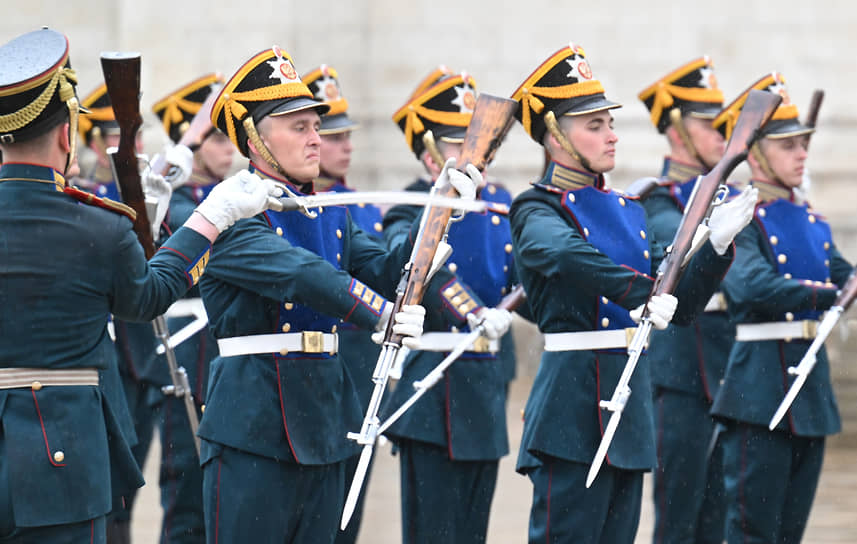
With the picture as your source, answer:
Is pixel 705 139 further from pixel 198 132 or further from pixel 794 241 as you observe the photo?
pixel 198 132

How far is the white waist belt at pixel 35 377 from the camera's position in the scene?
383 cm

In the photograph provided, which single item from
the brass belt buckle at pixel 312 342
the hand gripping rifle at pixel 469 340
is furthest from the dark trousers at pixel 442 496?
the brass belt buckle at pixel 312 342

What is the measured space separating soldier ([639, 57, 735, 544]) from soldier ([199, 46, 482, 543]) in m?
2.35

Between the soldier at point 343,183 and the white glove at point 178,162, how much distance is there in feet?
1.73

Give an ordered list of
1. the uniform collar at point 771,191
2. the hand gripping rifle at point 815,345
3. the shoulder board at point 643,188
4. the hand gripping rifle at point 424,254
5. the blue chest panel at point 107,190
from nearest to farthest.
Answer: the hand gripping rifle at point 424,254 < the shoulder board at point 643,188 < the hand gripping rifle at point 815,345 < the uniform collar at point 771,191 < the blue chest panel at point 107,190

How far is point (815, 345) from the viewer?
5.97 meters

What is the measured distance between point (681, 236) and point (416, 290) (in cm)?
88

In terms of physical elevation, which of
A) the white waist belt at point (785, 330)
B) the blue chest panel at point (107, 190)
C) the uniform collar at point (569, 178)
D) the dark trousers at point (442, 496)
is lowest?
the dark trousers at point (442, 496)

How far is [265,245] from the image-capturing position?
4.51m

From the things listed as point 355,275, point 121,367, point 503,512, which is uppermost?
point 355,275

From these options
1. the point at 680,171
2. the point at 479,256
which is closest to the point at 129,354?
the point at 479,256

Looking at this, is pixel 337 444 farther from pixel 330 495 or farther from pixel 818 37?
pixel 818 37

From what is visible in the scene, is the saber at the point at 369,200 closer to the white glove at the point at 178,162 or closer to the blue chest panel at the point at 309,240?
the blue chest panel at the point at 309,240

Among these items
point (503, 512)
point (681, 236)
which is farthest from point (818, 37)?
point (681, 236)
